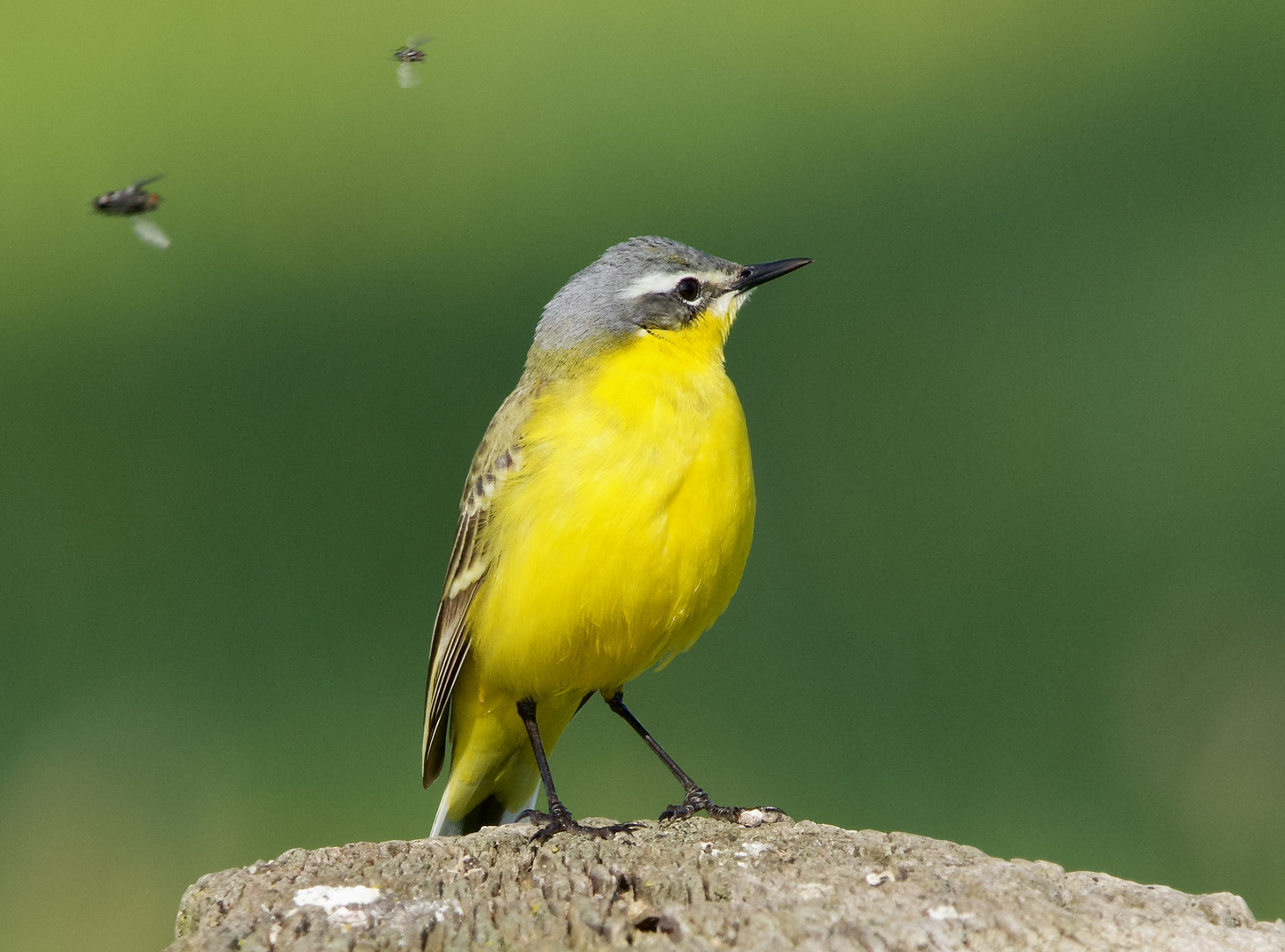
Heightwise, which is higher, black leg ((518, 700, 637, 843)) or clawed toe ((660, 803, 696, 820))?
black leg ((518, 700, 637, 843))

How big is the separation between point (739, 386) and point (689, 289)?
346cm

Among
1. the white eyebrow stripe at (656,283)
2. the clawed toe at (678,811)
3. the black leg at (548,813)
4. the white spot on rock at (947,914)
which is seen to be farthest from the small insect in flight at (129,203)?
the white spot on rock at (947,914)

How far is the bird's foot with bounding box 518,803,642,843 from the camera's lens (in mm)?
4547

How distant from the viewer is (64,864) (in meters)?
7.25

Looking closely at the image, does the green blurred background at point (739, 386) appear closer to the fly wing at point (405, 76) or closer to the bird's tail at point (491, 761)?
the bird's tail at point (491, 761)

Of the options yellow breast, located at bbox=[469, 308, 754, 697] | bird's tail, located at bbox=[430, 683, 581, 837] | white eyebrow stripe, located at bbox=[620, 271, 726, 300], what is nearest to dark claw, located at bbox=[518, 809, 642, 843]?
yellow breast, located at bbox=[469, 308, 754, 697]

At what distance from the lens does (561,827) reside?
4766 millimetres

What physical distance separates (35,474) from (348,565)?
6.32 feet

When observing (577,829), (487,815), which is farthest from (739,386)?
(577,829)

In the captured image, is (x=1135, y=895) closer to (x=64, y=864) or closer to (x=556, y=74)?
(x=64, y=864)

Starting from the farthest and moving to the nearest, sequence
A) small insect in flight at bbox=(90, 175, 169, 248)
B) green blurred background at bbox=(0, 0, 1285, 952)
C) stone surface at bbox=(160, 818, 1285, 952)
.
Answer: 1. green blurred background at bbox=(0, 0, 1285, 952)
2. small insect in flight at bbox=(90, 175, 169, 248)
3. stone surface at bbox=(160, 818, 1285, 952)

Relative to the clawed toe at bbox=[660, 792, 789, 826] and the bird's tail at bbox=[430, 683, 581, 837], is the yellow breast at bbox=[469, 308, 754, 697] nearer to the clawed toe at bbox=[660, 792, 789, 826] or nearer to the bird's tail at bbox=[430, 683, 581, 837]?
the bird's tail at bbox=[430, 683, 581, 837]

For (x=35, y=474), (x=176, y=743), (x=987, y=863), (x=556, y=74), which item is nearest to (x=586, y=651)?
(x=987, y=863)

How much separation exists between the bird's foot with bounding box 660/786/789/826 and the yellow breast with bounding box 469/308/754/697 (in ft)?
1.65
